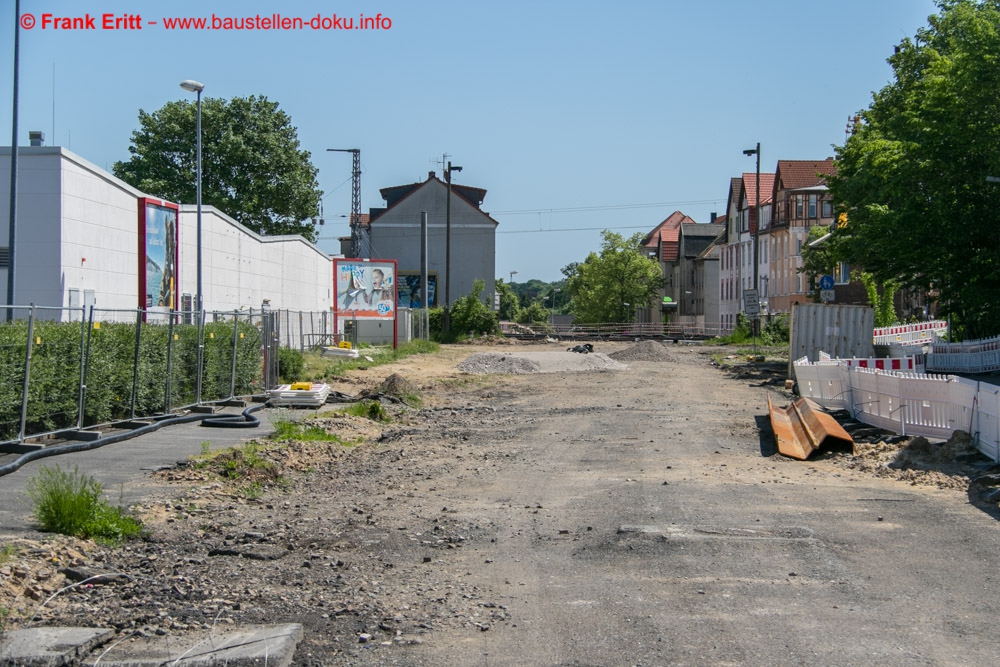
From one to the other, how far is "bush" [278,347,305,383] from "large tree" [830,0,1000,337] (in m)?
17.8

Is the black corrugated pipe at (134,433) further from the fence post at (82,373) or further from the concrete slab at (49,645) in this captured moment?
the concrete slab at (49,645)

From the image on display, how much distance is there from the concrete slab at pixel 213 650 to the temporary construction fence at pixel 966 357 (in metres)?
29.5

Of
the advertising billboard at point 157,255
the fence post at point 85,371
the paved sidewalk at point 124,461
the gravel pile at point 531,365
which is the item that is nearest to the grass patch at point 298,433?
the paved sidewalk at point 124,461

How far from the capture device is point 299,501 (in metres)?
10.7

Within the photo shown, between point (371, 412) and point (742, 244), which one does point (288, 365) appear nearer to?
point (371, 412)

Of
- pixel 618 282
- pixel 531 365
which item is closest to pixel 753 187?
pixel 618 282

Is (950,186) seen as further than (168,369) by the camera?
Yes

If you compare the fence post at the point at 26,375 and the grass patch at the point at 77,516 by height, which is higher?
the fence post at the point at 26,375

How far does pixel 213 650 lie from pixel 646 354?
4440 centimetres

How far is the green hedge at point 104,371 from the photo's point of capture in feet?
43.4

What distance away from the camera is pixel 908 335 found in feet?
124

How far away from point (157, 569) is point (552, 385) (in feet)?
79.0

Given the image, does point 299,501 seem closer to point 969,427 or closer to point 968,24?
point 969,427

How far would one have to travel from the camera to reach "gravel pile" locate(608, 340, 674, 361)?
47.5 meters
